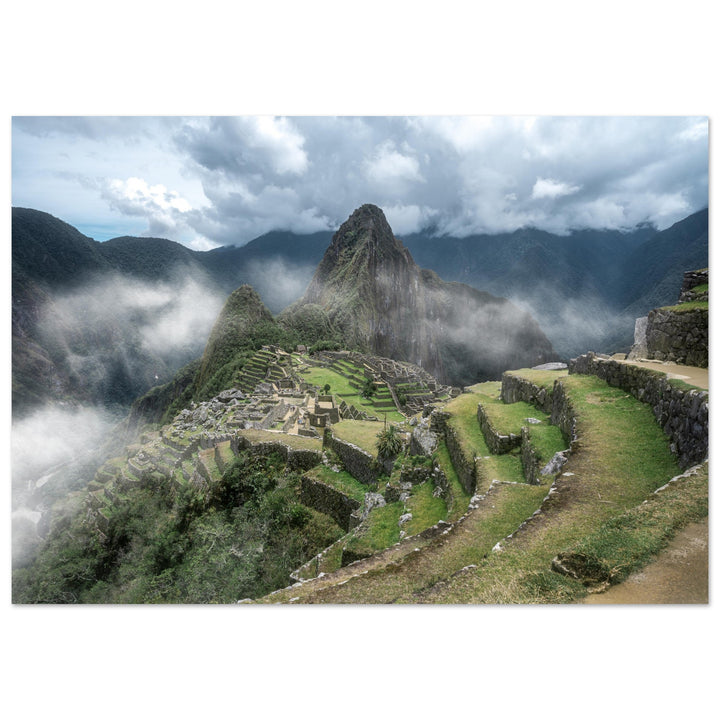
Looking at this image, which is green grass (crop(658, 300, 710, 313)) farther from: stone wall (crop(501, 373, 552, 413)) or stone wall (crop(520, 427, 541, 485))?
stone wall (crop(520, 427, 541, 485))

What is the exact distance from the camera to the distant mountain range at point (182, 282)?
8156 millimetres

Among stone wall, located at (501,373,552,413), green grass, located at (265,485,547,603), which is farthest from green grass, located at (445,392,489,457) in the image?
green grass, located at (265,485,547,603)

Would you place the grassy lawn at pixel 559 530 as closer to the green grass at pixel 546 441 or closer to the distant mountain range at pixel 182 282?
the green grass at pixel 546 441

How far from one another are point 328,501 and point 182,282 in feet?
30.1

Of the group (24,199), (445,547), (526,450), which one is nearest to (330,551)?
(445,547)

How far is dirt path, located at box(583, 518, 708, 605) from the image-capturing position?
4.04m

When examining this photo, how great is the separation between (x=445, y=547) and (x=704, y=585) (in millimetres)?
2952

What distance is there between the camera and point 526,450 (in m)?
7.45

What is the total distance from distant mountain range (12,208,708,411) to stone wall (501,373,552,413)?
3756mm

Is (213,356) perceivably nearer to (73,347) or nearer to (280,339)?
(280,339)

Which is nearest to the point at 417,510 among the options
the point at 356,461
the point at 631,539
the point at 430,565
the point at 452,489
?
the point at 452,489

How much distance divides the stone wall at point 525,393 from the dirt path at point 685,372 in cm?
282

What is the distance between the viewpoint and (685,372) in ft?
20.9

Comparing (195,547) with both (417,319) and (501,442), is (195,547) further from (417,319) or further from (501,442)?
(417,319)
